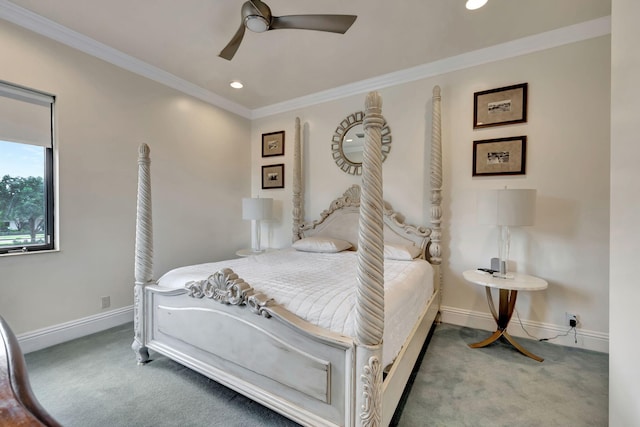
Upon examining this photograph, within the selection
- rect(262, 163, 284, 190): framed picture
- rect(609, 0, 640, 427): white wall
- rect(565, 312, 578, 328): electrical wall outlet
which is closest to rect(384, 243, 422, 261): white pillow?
rect(565, 312, 578, 328): electrical wall outlet

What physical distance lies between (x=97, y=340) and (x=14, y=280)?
0.82m

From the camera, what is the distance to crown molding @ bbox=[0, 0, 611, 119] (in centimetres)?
231

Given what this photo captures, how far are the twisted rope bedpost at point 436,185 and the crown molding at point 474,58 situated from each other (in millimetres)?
303

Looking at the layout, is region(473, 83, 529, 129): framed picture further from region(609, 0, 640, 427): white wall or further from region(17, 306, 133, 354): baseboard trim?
region(17, 306, 133, 354): baseboard trim

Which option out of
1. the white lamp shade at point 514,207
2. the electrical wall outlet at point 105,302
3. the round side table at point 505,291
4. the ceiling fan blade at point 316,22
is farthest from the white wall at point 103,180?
the white lamp shade at point 514,207

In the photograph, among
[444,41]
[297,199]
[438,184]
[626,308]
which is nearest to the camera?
[626,308]

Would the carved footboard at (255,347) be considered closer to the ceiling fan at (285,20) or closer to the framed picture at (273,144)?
the ceiling fan at (285,20)

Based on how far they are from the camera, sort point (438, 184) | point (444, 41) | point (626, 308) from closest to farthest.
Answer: point (626, 308)
point (444, 41)
point (438, 184)

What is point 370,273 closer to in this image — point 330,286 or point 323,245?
point 330,286

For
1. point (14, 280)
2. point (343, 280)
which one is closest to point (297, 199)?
point (343, 280)

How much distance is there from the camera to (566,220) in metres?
2.48

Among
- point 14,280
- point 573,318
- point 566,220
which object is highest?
point 566,220

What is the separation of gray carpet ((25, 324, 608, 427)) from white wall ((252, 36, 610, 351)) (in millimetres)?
542

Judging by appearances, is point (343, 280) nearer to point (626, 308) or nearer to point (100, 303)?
point (626, 308)
